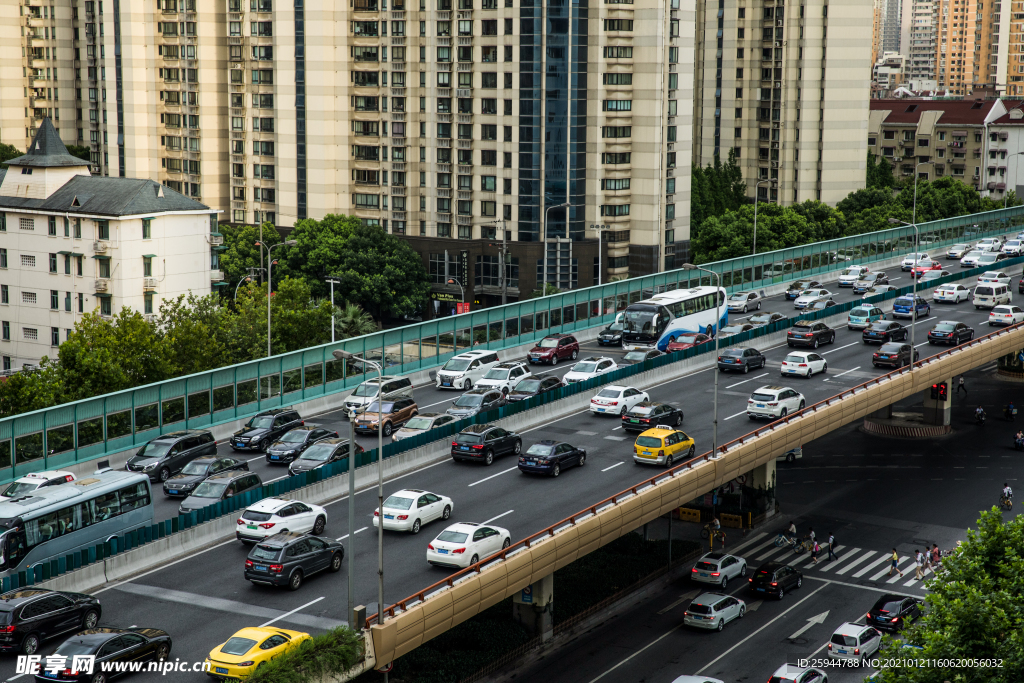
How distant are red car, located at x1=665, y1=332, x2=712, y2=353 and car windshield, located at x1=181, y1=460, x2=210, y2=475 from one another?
122 feet

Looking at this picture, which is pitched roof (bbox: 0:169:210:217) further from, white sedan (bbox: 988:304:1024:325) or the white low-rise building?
white sedan (bbox: 988:304:1024:325)

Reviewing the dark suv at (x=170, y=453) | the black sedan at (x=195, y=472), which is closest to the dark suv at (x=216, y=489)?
the black sedan at (x=195, y=472)

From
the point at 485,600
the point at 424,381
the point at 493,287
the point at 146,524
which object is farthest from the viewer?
the point at 493,287

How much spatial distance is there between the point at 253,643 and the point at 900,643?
22938 millimetres

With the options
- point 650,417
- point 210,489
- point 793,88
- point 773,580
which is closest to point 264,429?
point 210,489

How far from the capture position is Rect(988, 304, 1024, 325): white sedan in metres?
89.1

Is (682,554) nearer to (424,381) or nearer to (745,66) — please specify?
(424,381)

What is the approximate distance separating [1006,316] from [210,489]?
63291 millimetres

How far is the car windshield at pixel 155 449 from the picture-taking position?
59188 millimetres

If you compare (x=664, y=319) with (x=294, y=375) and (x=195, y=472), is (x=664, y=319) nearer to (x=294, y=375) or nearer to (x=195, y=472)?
(x=294, y=375)

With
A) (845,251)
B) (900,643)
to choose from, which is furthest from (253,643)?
(845,251)

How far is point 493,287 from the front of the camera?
132250 mm

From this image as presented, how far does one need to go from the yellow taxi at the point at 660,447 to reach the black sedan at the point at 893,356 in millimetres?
23614

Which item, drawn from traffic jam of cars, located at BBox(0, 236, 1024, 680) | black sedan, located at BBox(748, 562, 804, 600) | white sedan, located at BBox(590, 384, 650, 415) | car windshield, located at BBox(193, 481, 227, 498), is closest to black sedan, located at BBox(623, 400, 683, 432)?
traffic jam of cars, located at BBox(0, 236, 1024, 680)
